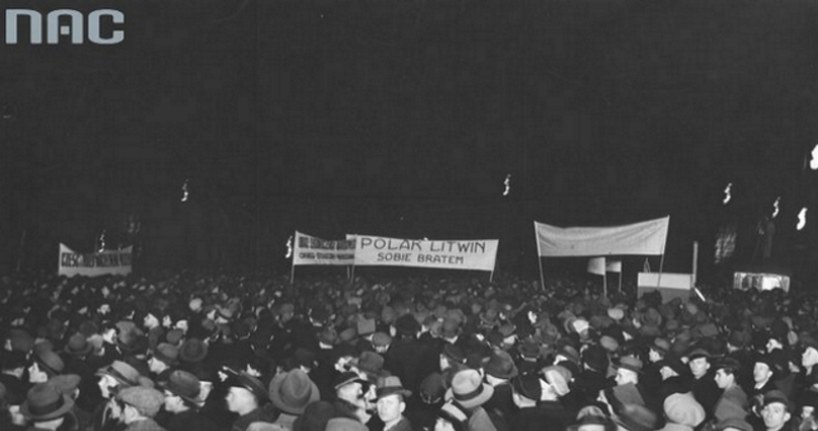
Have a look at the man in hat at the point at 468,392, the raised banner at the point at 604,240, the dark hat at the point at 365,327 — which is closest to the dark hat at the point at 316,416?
the man in hat at the point at 468,392

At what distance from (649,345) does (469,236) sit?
4280 centimetres

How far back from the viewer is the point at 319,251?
22.6 m

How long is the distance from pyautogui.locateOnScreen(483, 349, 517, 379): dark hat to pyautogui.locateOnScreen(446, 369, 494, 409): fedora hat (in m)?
1.06

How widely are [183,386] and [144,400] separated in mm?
598

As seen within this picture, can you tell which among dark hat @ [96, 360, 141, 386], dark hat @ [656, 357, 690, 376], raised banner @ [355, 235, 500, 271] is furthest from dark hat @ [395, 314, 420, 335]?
raised banner @ [355, 235, 500, 271]

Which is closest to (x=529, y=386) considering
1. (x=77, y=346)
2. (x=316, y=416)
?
(x=316, y=416)

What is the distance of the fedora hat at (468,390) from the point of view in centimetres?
659

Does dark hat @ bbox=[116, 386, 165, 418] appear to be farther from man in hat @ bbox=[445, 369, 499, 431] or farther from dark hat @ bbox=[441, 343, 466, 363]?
dark hat @ bbox=[441, 343, 466, 363]

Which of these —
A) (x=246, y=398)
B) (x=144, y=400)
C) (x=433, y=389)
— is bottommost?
(x=433, y=389)

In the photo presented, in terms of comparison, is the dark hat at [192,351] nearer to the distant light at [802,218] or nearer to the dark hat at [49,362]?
the dark hat at [49,362]

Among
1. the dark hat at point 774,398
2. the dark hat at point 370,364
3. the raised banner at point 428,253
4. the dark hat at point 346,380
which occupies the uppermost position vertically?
the dark hat at point 774,398

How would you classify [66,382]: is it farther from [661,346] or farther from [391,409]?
[661,346]

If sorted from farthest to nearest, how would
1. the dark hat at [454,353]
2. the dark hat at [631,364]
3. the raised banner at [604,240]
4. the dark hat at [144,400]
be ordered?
the raised banner at [604,240] < the dark hat at [454,353] < the dark hat at [631,364] < the dark hat at [144,400]

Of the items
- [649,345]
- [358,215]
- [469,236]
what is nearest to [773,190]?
[469,236]
